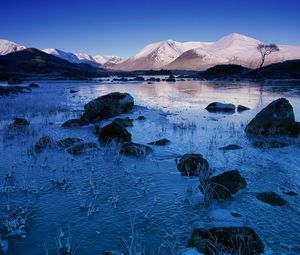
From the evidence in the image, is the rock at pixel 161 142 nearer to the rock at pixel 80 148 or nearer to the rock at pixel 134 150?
the rock at pixel 134 150

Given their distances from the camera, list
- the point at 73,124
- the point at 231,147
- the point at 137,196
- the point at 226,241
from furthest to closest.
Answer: the point at 73,124, the point at 231,147, the point at 137,196, the point at 226,241

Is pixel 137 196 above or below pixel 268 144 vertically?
below

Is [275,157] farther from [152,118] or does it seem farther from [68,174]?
[152,118]

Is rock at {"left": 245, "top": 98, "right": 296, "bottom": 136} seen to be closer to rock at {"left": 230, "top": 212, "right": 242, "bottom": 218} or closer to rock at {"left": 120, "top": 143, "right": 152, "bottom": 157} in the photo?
rock at {"left": 120, "top": 143, "right": 152, "bottom": 157}

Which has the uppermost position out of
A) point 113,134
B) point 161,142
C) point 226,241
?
point 113,134

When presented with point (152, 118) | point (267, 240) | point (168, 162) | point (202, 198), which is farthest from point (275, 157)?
point (152, 118)

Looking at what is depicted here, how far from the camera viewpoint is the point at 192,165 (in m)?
10.3

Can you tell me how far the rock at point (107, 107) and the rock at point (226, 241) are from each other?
14245mm

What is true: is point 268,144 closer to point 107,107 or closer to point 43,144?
point 43,144

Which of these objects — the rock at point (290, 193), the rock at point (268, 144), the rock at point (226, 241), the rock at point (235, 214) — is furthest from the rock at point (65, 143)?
the rock at point (290, 193)

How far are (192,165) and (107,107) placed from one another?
42.7ft

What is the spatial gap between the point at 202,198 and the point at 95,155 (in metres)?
5.23

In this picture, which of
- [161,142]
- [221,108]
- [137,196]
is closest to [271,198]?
[137,196]

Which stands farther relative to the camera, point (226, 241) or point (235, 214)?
point (235, 214)
